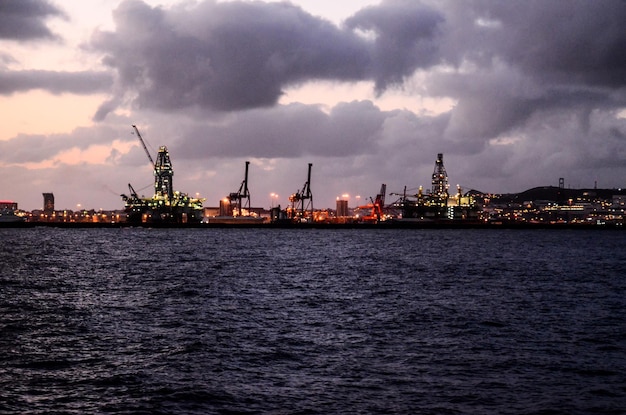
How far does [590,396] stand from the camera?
22.8m

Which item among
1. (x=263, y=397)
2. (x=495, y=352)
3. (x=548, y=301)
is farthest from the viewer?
(x=548, y=301)

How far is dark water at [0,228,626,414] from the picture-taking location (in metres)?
22.2

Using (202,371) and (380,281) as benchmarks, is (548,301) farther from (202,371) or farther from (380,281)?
(202,371)

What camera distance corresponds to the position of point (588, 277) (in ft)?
227

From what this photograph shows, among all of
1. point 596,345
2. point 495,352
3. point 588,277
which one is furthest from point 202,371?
point 588,277

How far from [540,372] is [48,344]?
22.6 meters

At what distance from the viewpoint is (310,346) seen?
Result: 31.1 m

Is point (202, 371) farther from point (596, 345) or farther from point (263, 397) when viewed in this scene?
point (596, 345)

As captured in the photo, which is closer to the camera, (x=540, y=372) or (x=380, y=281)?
(x=540, y=372)

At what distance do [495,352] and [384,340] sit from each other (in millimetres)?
5594

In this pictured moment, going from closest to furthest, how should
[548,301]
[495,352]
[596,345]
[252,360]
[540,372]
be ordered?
[540,372]
[252,360]
[495,352]
[596,345]
[548,301]

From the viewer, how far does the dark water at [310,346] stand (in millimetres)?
22203

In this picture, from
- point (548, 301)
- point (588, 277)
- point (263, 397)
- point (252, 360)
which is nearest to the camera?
point (263, 397)

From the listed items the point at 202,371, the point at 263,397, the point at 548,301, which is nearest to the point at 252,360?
the point at 202,371
